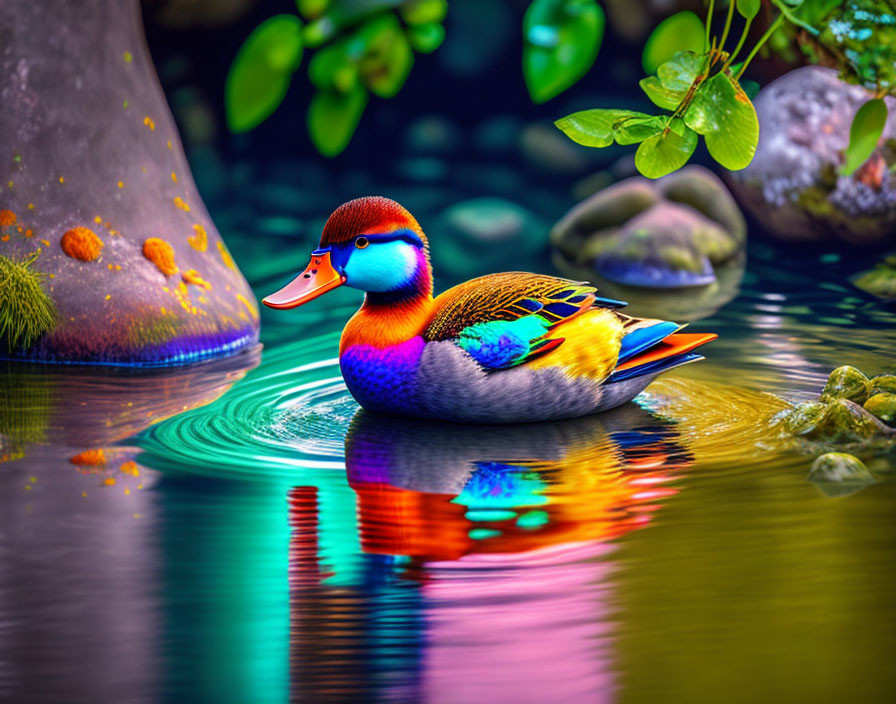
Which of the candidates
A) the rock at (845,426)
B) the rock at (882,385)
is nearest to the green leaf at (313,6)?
the rock at (845,426)

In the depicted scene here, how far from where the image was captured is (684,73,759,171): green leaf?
211 cm

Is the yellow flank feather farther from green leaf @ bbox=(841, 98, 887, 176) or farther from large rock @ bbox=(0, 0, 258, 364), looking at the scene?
green leaf @ bbox=(841, 98, 887, 176)

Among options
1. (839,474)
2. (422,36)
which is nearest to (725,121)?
(422,36)

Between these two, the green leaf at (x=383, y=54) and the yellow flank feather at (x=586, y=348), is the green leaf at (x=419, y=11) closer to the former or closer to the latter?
the green leaf at (x=383, y=54)

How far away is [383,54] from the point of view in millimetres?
1986

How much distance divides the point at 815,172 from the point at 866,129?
645 cm

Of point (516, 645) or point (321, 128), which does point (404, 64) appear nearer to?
point (321, 128)

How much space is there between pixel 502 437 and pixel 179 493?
1.17 m

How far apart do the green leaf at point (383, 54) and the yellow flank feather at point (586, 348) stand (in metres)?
2.63

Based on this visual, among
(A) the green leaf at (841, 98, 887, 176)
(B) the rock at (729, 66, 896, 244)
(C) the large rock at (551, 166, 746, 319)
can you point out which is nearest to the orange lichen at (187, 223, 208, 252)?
(C) the large rock at (551, 166, 746, 319)

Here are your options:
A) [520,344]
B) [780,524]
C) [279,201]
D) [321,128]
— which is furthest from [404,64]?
[279,201]

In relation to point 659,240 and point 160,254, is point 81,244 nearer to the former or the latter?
point 160,254

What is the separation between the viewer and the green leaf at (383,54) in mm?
1960

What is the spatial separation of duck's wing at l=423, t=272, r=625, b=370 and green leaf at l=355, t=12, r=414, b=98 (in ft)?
8.34
